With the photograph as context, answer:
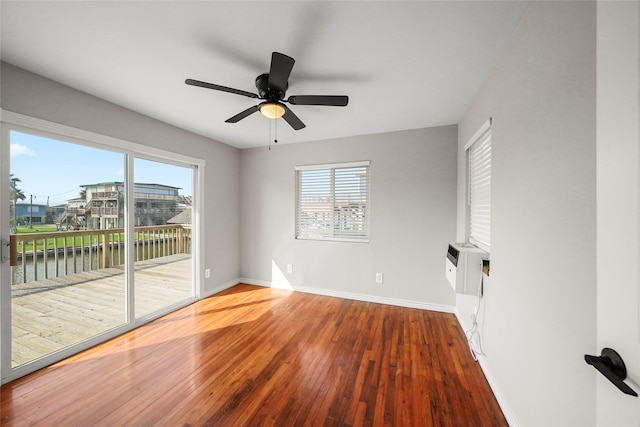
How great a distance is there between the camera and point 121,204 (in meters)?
2.57

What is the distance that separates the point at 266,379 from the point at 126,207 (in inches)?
92.2

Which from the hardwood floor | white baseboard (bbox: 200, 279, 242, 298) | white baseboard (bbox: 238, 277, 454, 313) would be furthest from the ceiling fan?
white baseboard (bbox: 200, 279, 242, 298)

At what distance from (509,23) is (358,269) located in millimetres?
2915

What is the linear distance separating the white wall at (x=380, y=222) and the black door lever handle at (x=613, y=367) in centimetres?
260

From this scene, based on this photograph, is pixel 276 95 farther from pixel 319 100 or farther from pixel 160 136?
pixel 160 136

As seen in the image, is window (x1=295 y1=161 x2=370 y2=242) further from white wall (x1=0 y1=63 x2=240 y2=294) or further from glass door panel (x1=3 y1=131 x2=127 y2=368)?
glass door panel (x1=3 y1=131 x2=127 y2=368)

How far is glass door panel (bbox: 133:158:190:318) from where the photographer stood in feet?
9.13

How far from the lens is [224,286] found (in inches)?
153

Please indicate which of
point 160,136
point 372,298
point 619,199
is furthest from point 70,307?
point 619,199

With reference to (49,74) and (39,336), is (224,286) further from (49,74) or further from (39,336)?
(49,74)

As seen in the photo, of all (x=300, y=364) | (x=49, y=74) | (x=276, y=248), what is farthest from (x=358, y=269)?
(x=49, y=74)

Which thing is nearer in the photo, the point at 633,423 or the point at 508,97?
the point at 633,423

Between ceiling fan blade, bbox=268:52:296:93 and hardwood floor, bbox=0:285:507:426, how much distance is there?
7.38ft

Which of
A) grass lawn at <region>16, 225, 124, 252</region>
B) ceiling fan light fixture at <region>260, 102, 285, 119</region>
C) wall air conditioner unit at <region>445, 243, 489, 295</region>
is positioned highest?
ceiling fan light fixture at <region>260, 102, 285, 119</region>
